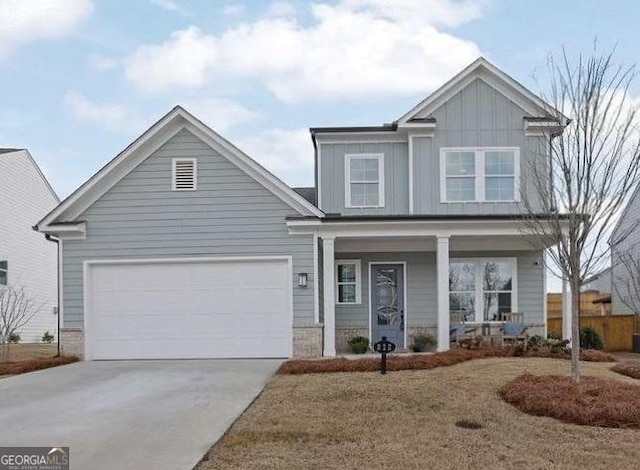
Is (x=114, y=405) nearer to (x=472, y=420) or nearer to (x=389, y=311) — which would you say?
(x=472, y=420)

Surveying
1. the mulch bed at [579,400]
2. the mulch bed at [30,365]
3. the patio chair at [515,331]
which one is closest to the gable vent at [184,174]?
the mulch bed at [30,365]

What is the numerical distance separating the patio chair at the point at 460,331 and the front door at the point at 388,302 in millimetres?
1325

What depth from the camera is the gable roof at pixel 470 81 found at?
17.3m

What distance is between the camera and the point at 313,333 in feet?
50.1

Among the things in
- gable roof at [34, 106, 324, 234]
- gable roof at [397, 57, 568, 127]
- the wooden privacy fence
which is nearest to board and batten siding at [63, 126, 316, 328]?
gable roof at [34, 106, 324, 234]

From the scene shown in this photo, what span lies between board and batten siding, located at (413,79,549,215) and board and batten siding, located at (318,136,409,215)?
45 centimetres

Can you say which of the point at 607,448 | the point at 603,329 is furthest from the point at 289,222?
the point at 603,329

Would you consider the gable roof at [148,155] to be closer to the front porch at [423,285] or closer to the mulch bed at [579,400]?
the front porch at [423,285]

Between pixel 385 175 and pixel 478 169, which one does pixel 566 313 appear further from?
pixel 385 175

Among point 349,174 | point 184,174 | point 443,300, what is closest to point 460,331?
point 443,300

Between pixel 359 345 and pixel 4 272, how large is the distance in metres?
15.9

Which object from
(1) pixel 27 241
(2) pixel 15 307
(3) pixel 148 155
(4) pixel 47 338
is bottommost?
(4) pixel 47 338

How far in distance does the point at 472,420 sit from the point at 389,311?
9.53 m

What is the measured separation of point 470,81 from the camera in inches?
691
